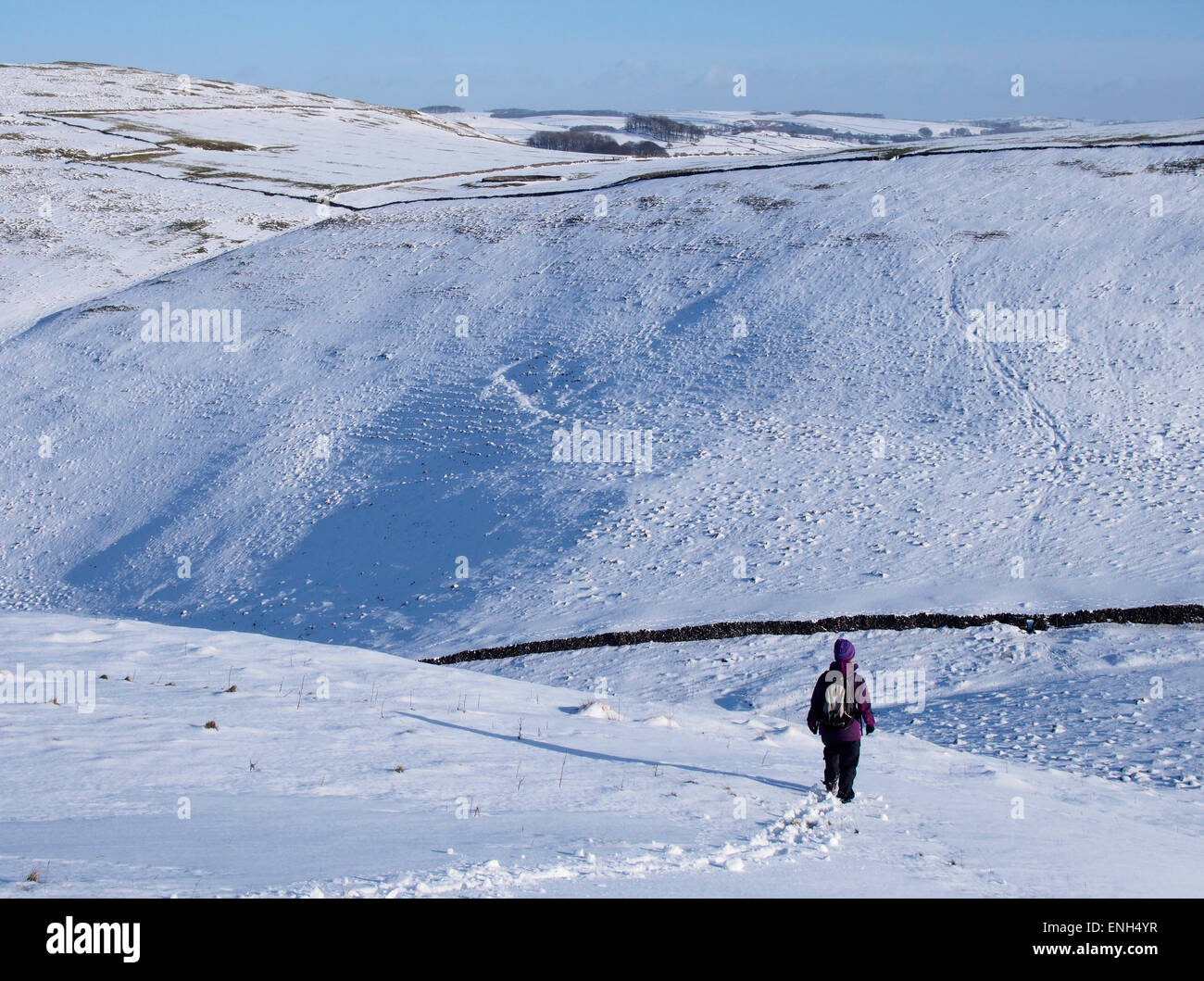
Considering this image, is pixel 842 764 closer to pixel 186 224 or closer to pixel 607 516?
pixel 607 516

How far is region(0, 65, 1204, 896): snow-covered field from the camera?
1034 cm

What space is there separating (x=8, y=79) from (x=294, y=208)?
8285 centimetres

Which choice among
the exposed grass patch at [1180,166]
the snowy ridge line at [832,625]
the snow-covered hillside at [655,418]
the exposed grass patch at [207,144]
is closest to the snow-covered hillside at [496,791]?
the snowy ridge line at [832,625]

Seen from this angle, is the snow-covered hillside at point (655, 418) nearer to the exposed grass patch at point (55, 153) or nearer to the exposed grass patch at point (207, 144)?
the exposed grass patch at point (55, 153)

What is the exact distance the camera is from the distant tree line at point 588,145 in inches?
6289

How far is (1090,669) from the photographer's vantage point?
20.1 meters

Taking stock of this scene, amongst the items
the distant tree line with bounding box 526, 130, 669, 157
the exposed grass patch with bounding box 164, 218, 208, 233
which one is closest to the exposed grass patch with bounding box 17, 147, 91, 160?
the exposed grass patch with bounding box 164, 218, 208, 233

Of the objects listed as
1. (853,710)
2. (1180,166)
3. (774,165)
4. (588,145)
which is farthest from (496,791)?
(588,145)

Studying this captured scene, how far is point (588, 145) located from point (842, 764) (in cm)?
17005

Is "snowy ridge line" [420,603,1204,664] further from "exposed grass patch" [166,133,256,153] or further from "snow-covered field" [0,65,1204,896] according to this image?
"exposed grass patch" [166,133,256,153]

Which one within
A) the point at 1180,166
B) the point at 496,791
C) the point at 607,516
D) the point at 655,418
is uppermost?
the point at 1180,166

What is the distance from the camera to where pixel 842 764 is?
1158 centimetres

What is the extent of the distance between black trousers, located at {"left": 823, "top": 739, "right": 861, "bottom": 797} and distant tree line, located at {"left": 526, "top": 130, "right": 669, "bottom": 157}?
154m
